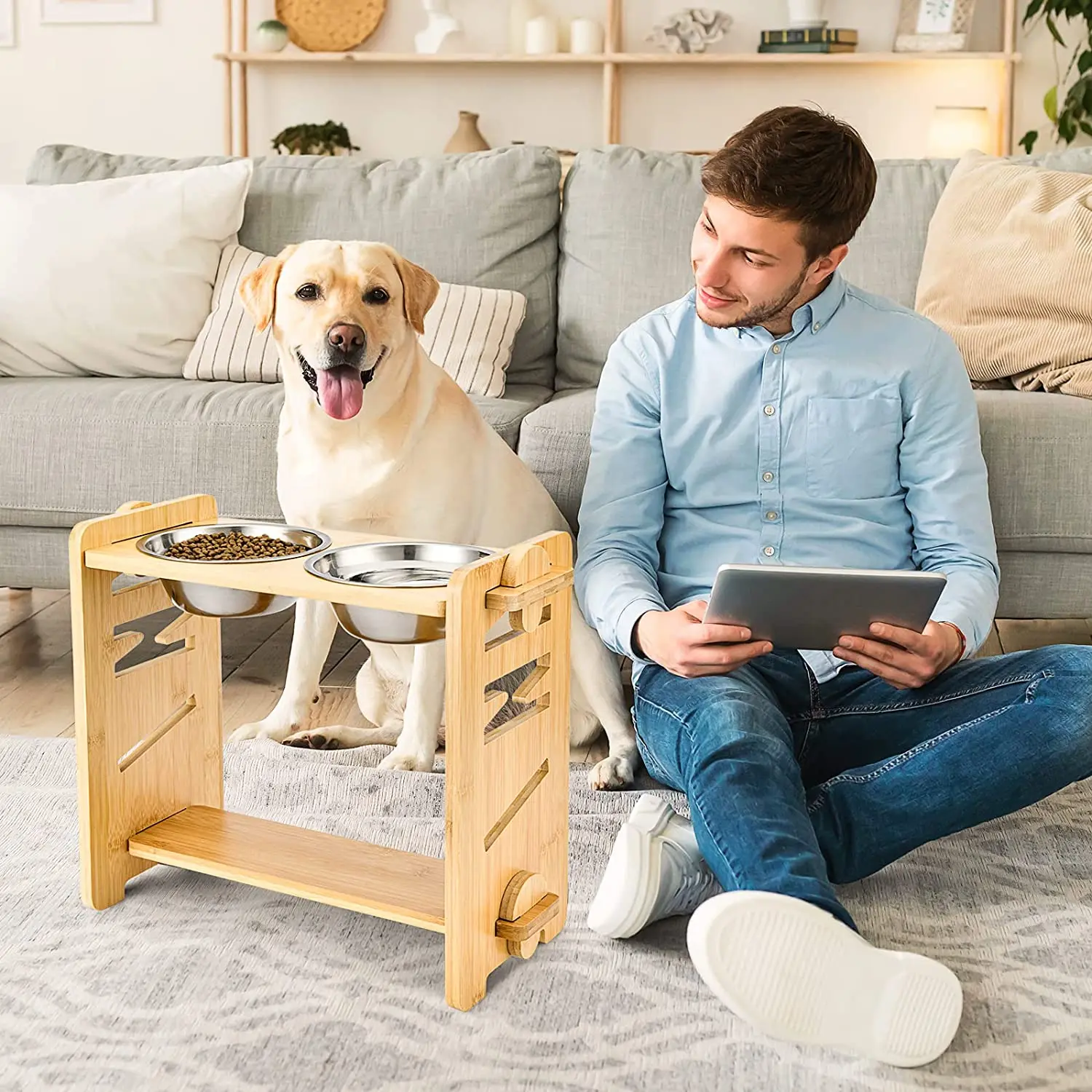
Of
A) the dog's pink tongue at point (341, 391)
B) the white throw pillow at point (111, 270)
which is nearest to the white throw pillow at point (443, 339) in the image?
Answer: the white throw pillow at point (111, 270)

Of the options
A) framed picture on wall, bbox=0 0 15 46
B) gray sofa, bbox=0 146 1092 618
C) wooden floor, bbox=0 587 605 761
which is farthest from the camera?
framed picture on wall, bbox=0 0 15 46

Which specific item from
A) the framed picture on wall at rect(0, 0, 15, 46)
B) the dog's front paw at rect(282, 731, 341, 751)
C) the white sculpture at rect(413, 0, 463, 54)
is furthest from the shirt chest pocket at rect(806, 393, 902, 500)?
the framed picture on wall at rect(0, 0, 15, 46)

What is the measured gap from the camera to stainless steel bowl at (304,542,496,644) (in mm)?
1240

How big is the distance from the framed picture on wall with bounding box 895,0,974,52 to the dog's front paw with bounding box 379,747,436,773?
3.56 metres

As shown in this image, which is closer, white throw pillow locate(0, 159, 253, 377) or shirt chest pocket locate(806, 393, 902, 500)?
shirt chest pocket locate(806, 393, 902, 500)

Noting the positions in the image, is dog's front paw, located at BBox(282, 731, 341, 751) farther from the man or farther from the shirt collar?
the shirt collar

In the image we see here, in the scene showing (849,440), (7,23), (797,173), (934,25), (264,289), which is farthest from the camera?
(7,23)

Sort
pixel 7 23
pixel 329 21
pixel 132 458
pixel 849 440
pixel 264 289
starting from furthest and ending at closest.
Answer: pixel 7 23 < pixel 329 21 < pixel 132 458 < pixel 264 289 < pixel 849 440

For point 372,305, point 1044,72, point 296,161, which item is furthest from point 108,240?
point 1044,72

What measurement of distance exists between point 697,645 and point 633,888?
0.90 ft

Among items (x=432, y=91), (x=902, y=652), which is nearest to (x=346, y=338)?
(x=902, y=652)

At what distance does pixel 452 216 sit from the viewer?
8.98 ft

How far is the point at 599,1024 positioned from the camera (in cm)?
123

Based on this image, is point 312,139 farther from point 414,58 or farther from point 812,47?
point 812,47
